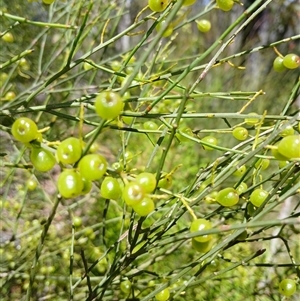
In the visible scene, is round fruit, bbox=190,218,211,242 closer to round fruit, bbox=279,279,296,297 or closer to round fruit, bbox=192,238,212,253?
round fruit, bbox=192,238,212,253

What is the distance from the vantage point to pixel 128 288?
1.17 meters

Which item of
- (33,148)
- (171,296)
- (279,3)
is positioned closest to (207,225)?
(33,148)

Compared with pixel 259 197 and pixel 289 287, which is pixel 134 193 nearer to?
pixel 259 197

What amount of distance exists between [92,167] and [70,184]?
1.8 inches

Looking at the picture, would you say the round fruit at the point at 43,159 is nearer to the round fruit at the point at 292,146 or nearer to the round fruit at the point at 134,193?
the round fruit at the point at 134,193

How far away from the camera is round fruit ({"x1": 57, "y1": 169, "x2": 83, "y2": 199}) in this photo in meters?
0.63

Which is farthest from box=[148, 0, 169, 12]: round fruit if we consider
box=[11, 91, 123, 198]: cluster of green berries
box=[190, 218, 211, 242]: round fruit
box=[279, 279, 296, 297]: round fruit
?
box=[279, 279, 296, 297]: round fruit

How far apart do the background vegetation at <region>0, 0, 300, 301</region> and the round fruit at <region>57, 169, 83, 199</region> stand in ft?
0.23

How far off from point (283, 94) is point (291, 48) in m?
0.60

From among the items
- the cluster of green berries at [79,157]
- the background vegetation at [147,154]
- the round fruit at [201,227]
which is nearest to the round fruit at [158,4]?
the background vegetation at [147,154]

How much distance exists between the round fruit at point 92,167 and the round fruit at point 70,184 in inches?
0.7

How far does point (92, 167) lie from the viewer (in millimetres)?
610

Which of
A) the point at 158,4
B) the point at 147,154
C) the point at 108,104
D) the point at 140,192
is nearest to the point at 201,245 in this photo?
the point at 140,192

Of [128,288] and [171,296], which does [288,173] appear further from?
[128,288]
